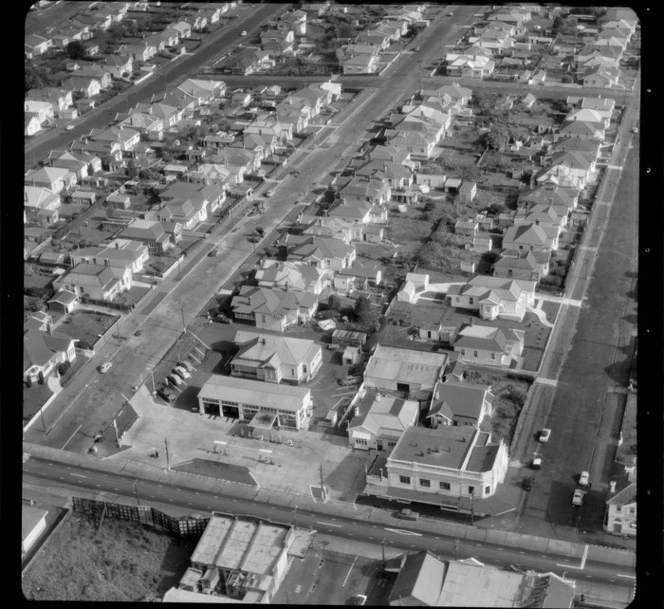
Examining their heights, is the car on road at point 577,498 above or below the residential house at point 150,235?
above

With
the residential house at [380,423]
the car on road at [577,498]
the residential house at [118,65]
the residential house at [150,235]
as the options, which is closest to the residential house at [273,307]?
the residential house at [150,235]

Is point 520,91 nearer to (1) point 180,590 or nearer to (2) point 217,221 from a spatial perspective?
(2) point 217,221

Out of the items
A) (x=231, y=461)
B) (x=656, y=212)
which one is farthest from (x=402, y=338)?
(x=656, y=212)

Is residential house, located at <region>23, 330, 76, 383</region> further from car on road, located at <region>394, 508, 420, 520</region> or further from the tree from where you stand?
the tree

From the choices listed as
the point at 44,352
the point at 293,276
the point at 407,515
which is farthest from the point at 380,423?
the point at 44,352

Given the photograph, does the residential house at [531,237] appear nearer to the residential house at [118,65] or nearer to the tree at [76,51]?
the residential house at [118,65]

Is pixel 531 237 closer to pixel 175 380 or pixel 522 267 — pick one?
pixel 522 267
